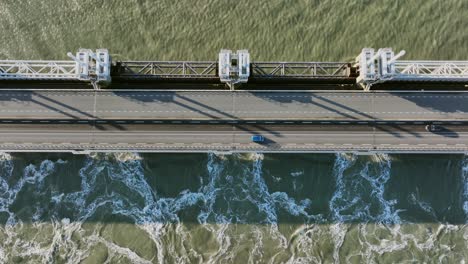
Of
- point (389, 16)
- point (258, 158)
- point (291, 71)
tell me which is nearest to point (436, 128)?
point (389, 16)

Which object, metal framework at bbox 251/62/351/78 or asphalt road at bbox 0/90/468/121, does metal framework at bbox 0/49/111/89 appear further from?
metal framework at bbox 251/62/351/78

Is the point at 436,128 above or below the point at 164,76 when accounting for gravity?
below

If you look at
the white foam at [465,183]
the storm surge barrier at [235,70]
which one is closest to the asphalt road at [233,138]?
the white foam at [465,183]

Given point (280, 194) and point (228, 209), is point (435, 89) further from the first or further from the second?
point (228, 209)

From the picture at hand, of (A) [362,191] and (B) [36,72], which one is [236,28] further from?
(A) [362,191]

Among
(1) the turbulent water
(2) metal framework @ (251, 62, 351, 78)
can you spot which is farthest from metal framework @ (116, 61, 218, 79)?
(1) the turbulent water

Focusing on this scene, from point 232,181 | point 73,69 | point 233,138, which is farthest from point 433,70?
point 73,69
